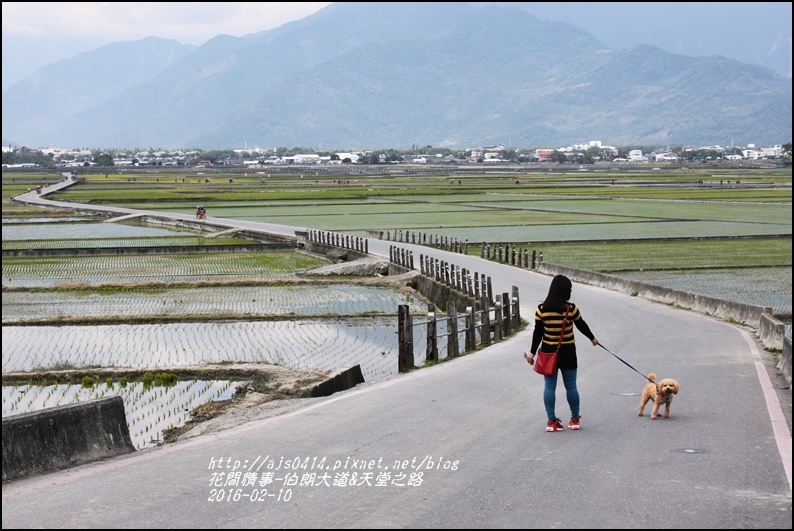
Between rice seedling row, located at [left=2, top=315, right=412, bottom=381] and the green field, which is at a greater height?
rice seedling row, located at [left=2, top=315, right=412, bottom=381]

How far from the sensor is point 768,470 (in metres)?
9.64

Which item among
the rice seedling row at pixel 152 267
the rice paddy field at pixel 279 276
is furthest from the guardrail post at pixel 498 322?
the rice seedling row at pixel 152 267

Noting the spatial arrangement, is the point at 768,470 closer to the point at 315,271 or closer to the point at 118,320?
the point at 118,320

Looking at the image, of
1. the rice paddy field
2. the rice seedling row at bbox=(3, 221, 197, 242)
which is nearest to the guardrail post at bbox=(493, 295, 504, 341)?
the rice paddy field

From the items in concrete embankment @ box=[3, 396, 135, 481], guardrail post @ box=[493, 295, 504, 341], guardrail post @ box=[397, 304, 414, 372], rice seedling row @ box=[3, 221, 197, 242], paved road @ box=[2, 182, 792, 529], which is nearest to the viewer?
paved road @ box=[2, 182, 792, 529]

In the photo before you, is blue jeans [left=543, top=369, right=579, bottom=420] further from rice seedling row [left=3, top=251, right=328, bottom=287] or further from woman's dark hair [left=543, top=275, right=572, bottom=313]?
rice seedling row [left=3, top=251, right=328, bottom=287]

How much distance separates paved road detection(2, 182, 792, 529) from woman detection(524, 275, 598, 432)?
0.28 m

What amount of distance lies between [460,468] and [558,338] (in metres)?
2.24

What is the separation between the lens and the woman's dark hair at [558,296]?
1123 centimetres

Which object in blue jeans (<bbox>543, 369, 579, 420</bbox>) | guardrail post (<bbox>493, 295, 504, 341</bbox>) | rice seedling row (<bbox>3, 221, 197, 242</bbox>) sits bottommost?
rice seedling row (<bbox>3, 221, 197, 242</bbox>)

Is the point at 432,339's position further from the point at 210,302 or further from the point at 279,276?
the point at 279,276

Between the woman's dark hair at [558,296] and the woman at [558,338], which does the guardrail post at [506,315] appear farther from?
the woman's dark hair at [558,296]

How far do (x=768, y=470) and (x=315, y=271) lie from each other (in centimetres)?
3148

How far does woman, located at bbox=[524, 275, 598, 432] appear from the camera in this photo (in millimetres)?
11250
